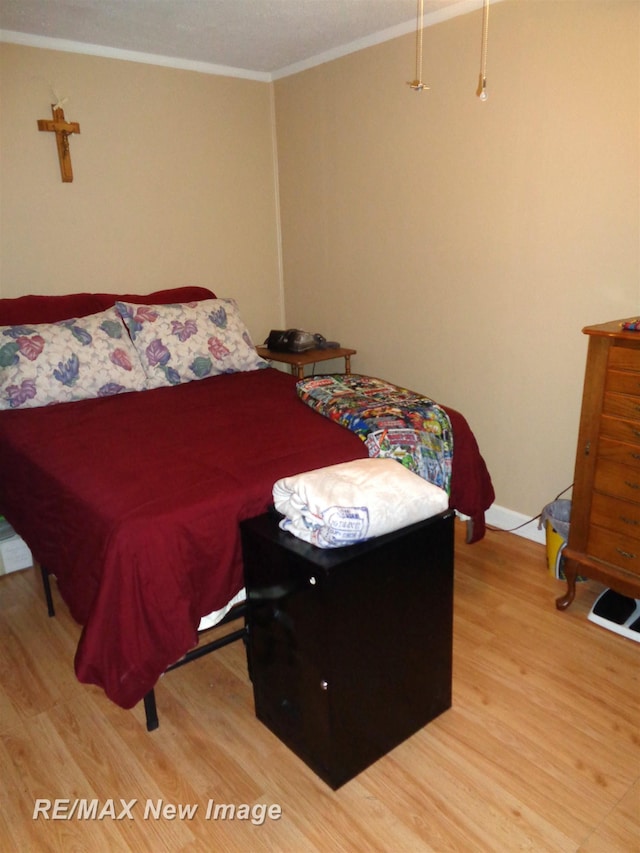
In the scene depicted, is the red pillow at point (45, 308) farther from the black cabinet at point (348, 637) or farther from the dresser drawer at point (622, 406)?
the dresser drawer at point (622, 406)

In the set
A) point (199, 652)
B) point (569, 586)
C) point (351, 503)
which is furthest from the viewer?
point (569, 586)

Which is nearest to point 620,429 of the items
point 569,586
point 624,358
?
point 624,358

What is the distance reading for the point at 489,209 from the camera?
265 centimetres

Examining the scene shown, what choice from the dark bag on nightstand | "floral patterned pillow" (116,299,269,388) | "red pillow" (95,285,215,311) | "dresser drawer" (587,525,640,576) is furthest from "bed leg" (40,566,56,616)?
"dresser drawer" (587,525,640,576)

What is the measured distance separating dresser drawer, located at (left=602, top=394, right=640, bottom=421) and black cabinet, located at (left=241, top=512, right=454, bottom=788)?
0.74m

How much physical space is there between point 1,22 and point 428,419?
246cm

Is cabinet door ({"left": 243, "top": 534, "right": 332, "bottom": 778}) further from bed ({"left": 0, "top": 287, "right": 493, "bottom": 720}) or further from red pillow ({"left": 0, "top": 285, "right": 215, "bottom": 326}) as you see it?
red pillow ({"left": 0, "top": 285, "right": 215, "bottom": 326})

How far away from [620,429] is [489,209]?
1.17 m

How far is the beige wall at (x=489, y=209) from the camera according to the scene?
2.25 m

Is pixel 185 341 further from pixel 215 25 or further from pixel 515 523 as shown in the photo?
pixel 515 523

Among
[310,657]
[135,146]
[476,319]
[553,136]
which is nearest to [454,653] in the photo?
[310,657]

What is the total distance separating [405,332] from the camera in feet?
10.4

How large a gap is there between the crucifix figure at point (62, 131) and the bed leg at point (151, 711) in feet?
8.01

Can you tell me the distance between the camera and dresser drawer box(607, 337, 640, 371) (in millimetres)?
1891
